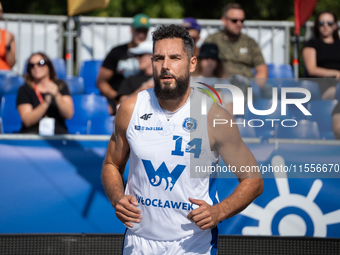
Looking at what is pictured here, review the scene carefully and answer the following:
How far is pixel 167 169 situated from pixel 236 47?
3678mm

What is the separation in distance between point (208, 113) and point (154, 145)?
392 mm

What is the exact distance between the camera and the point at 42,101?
4848 mm

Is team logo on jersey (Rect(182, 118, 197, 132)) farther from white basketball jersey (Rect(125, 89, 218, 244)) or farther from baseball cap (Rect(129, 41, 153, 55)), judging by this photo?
baseball cap (Rect(129, 41, 153, 55))

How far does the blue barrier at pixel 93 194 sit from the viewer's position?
3.88 m

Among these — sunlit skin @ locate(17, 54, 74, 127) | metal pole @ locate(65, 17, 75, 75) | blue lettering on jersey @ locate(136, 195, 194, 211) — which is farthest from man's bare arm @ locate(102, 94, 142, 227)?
metal pole @ locate(65, 17, 75, 75)

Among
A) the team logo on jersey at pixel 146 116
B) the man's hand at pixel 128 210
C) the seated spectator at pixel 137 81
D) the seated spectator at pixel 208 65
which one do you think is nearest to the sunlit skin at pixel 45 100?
the seated spectator at pixel 137 81

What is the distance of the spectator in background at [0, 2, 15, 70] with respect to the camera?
5766 millimetres

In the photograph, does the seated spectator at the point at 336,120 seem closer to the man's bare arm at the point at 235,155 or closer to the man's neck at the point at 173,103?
the man's bare arm at the point at 235,155

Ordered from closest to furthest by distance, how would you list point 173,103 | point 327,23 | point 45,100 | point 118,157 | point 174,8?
point 173,103, point 118,157, point 45,100, point 327,23, point 174,8

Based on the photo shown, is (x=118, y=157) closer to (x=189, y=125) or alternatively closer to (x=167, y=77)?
(x=189, y=125)

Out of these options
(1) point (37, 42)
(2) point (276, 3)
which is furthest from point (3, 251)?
(2) point (276, 3)

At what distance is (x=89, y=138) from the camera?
398 cm

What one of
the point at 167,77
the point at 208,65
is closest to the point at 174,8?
the point at 208,65

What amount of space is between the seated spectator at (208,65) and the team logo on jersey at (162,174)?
2621 mm
